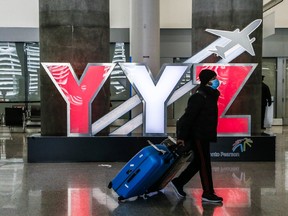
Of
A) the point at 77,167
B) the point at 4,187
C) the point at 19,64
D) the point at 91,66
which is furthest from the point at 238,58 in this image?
the point at 19,64

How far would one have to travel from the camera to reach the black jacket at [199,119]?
6641 mm

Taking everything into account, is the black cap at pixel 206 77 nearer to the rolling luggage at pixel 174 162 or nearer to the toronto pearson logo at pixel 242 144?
the rolling luggage at pixel 174 162

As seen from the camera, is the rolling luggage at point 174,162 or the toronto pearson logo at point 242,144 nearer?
the rolling luggage at point 174,162

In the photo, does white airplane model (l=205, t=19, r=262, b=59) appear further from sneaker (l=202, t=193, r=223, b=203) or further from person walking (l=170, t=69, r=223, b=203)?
sneaker (l=202, t=193, r=223, b=203)

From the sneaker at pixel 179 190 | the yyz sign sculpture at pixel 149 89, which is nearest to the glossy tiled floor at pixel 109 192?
the sneaker at pixel 179 190

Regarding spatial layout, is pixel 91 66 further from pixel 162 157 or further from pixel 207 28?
pixel 162 157

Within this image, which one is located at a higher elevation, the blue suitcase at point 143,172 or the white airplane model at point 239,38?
the white airplane model at point 239,38

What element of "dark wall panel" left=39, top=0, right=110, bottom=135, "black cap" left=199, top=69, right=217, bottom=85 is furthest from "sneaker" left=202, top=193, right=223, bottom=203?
"dark wall panel" left=39, top=0, right=110, bottom=135

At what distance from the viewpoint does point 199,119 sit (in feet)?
22.0

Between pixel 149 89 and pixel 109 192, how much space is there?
10.6 feet

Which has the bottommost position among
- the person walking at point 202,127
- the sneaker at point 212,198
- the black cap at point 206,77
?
the sneaker at point 212,198

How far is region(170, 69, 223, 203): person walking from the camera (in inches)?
262

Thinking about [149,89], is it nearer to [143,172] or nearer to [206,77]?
[206,77]

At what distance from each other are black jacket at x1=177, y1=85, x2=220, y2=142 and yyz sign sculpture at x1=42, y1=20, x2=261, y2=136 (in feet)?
11.5
